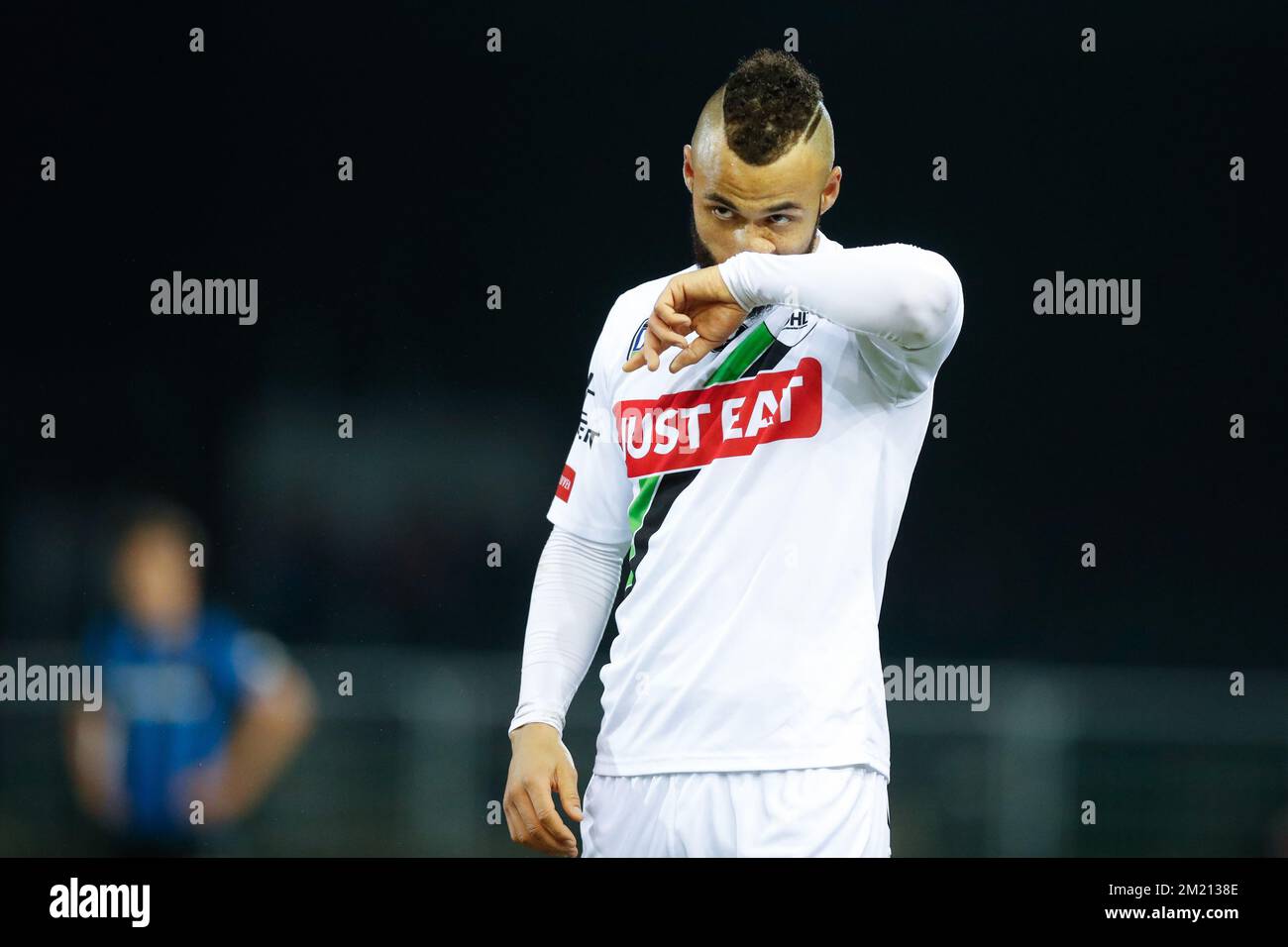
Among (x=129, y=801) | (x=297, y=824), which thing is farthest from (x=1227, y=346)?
(x=129, y=801)

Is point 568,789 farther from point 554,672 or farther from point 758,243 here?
point 758,243

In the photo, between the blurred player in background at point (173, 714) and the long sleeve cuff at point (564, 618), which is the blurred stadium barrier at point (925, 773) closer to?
the blurred player in background at point (173, 714)

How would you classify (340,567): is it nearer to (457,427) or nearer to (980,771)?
(457,427)

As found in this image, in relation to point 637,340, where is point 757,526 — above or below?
below

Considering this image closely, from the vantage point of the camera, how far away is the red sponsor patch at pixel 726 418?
8.66 ft

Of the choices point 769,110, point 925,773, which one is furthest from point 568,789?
point 925,773

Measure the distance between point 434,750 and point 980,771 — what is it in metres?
1.93

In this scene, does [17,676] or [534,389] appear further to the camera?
[534,389]

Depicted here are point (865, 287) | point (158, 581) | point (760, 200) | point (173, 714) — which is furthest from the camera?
point (158, 581)

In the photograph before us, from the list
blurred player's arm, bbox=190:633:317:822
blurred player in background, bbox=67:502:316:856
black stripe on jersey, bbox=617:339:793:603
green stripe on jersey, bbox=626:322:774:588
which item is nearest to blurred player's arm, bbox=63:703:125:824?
blurred player in background, bbox=67:502:316:856

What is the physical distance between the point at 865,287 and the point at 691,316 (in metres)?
0.29

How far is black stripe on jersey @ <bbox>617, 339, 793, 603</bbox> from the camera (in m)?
2.69

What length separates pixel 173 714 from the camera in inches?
190

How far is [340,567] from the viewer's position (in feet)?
19.0
